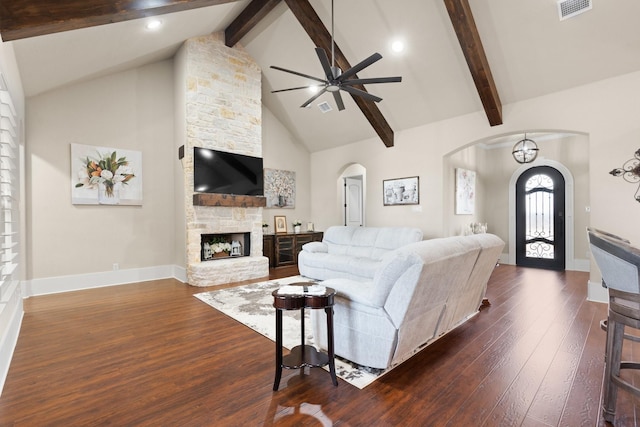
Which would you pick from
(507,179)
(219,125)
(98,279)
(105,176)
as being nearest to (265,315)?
(98,279)

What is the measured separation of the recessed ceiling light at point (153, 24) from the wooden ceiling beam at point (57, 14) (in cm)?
103

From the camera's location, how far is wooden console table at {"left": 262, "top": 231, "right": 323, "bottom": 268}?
6.92 m

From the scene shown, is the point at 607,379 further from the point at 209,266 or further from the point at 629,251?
the point at 209,266

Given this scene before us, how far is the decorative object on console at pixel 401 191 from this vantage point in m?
6.26

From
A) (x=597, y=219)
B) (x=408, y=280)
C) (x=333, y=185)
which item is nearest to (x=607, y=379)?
A: (x=408, y=280)

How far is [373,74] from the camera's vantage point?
5387mm

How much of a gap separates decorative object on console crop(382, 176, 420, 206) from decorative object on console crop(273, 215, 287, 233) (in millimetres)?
2527

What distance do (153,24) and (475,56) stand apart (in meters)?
4.40

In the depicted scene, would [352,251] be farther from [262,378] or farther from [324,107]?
[262,378]

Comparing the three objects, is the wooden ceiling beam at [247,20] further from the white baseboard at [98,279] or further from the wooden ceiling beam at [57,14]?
the white baseboard at [98,279]

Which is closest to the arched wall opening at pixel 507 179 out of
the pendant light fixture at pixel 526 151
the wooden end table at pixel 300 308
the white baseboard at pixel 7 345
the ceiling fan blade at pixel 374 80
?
the pendant light fixture at pixel 526 151

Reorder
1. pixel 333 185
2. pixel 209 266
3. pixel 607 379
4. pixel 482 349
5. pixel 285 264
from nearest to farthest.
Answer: pixel 607 379 < pixel 482 349 < pixel 209 266 < pixel 285 264 < pixel 333 185

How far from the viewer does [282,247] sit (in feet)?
23.2

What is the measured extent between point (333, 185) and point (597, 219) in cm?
509
